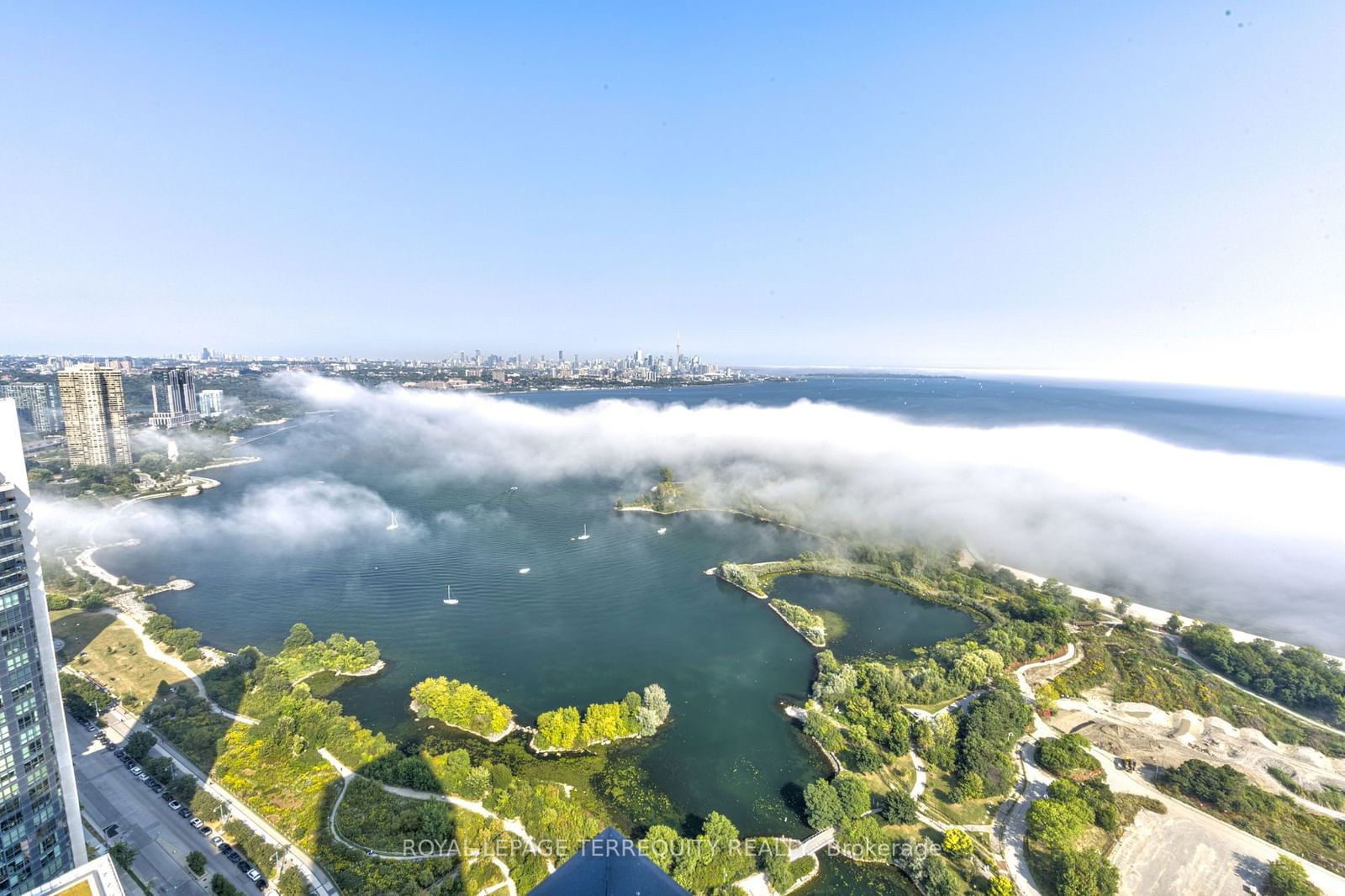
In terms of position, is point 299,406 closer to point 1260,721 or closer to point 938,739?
point 938,739

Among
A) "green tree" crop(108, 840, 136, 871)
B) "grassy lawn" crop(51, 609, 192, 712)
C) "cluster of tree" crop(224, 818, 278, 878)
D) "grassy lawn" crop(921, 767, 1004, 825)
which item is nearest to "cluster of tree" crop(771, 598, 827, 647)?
"grassy lawn" crop(921, 767, 1004, 825)

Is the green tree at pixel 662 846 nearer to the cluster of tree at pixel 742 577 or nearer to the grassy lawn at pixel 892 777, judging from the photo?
the grassy lawn at pixel 892 777

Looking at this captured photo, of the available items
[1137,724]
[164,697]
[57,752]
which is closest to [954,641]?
[1137,724]

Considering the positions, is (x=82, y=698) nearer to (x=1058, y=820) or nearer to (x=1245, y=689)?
(x=1058, y=820)

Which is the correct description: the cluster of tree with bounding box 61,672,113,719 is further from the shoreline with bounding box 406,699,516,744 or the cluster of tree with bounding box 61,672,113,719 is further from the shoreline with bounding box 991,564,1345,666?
the shoreline with bounding box 991,564,1345,666

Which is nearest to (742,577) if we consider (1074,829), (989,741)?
(989,741)

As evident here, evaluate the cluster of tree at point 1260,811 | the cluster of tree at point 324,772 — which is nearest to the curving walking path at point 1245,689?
the cluster of tree at point 1260,811
